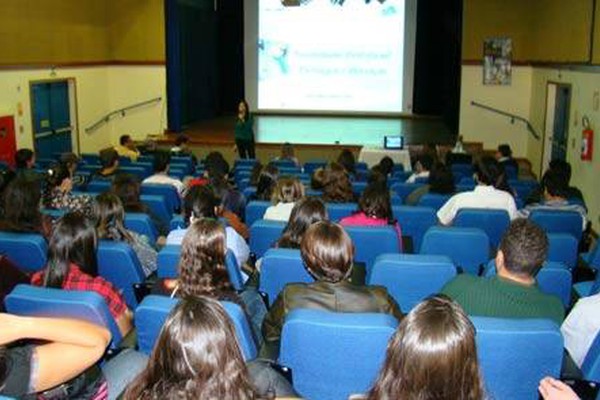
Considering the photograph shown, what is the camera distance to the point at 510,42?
Answer: 1320cm

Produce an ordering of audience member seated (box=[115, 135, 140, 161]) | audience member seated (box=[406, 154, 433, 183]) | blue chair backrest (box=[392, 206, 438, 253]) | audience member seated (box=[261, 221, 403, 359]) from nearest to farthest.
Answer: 1. audience member seated (box=[261, 221, 403, 359])
2. blue chair backrest (box=[392, 206, 438, 253])
3. audience member seated (box=[406, 154, 433, 183])
4. audience member seated (box=[115, 135, 140, 161])

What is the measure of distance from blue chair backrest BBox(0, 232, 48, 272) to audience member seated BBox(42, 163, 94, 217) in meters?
1.12

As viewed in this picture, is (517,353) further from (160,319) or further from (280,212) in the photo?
(280,212)

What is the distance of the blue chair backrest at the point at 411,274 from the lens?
3412 millimetres

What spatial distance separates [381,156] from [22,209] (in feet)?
25.6

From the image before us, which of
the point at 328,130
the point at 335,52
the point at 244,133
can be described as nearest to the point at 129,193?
the point at 244,133

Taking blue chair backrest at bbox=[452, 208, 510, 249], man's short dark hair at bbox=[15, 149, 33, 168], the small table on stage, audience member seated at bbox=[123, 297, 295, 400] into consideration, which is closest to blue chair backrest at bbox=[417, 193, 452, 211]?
blue chair backrest at bbox=[452, 208, 510, 249]

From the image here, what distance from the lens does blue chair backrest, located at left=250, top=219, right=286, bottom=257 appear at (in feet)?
15.3

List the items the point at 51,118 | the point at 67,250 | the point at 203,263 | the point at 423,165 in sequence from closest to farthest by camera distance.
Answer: the point at 203,263 → the point at 67,250 → the point at 423,165 → the point at 51,118

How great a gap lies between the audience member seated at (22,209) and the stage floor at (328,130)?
343 inches

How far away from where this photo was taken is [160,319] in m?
2.62

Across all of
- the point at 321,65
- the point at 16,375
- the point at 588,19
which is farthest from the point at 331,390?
the point at 321,65

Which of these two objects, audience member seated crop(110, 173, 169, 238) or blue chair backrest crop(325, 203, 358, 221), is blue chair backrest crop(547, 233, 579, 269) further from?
audience member seated crop(110, 173, 169, 238)

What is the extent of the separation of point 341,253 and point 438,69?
48.5ft
